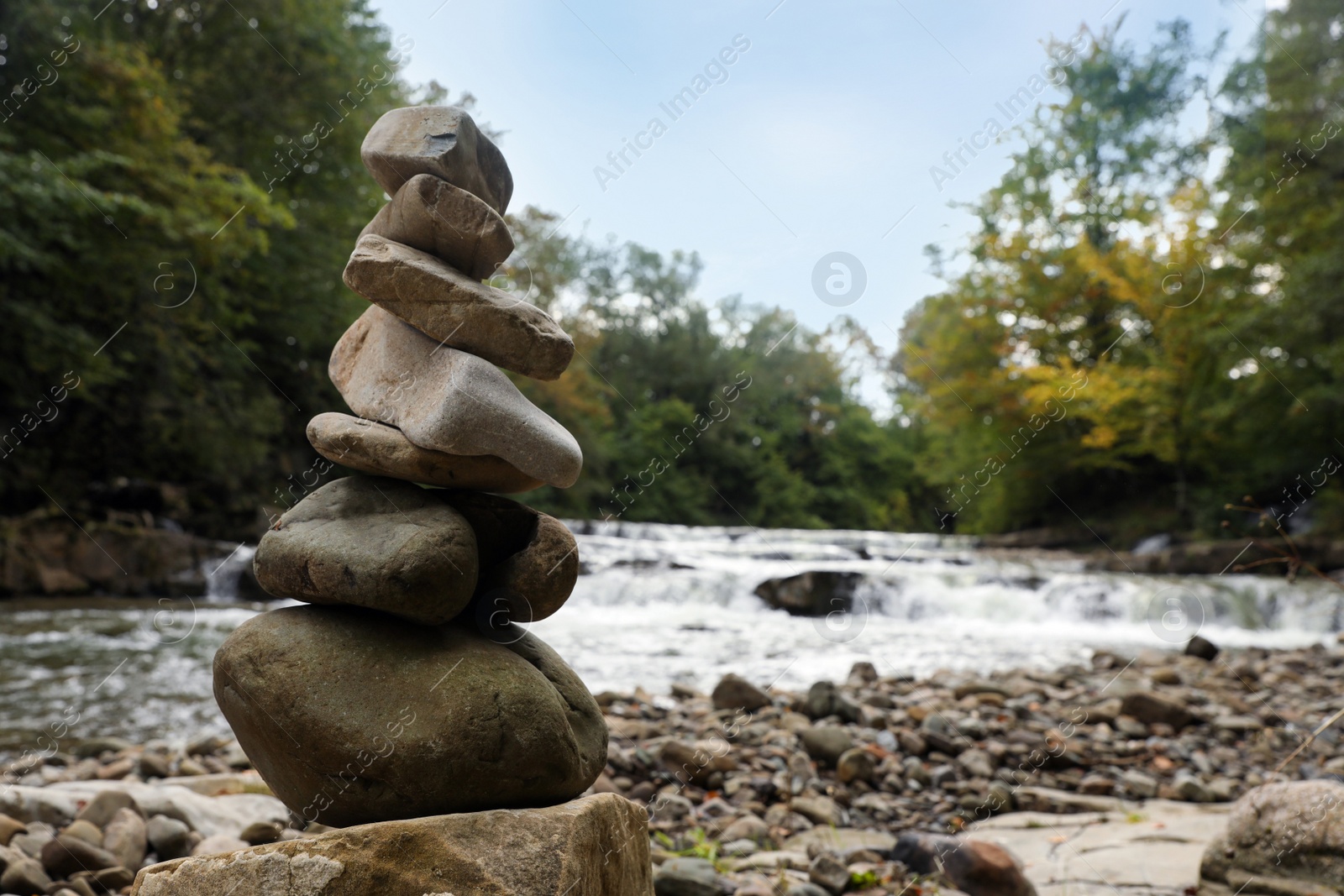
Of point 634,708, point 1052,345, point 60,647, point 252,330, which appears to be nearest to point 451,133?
point 634,708

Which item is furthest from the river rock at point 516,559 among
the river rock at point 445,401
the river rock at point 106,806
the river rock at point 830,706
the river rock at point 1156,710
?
the river rock at point 1156,710

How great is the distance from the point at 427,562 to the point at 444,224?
1127 millimetres

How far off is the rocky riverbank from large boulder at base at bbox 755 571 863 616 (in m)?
5.28

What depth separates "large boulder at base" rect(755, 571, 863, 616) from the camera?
42.4 ft

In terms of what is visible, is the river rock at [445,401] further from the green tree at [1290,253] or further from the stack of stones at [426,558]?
the green tree at [1290,253]

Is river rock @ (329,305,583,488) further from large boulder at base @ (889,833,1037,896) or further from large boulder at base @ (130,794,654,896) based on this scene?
large boulder at base @ (889,833,1037,896)

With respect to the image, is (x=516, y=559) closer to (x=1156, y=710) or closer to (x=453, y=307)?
(x=453, y=307)

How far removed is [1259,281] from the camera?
56.5 feet

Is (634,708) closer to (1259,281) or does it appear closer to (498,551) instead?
(498,551)

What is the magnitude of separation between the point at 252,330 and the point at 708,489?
16918mm

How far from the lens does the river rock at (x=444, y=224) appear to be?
278cm

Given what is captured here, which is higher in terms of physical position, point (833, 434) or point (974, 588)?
point (833, 434)

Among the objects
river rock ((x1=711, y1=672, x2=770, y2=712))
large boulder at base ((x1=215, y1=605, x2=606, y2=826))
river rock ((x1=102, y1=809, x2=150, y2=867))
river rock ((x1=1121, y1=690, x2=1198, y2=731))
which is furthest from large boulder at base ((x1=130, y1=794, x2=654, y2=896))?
river rock ((x1=1121, y1=690, x2=1198, y2=731))

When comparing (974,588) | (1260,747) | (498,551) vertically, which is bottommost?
(498,551)
